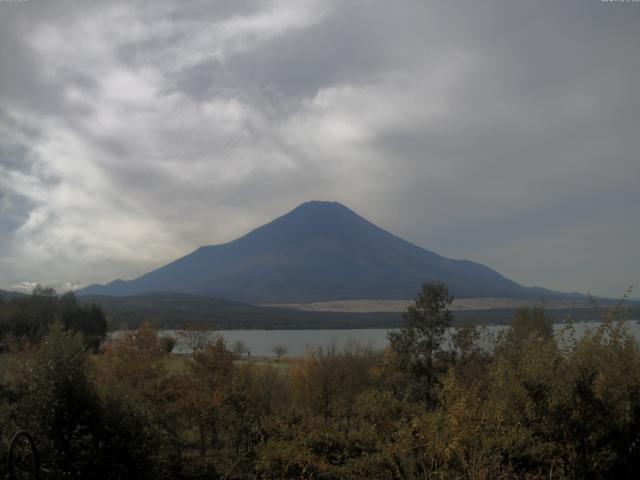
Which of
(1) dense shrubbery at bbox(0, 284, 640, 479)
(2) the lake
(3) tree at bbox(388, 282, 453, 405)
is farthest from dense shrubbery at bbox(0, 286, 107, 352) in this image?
(1) dense shrubbery at bbox(0, 284, 640, 479)

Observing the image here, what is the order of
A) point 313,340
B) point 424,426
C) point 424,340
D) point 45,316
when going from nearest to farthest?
point 424,426
point 424,340
point 45,316
point 313,340

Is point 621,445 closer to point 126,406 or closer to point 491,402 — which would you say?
point 491,402

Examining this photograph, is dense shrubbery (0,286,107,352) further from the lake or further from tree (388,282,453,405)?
tree (388,282,453,405)

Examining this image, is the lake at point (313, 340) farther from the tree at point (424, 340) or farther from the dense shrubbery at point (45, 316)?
the dense shrubbery at point (45, 316)

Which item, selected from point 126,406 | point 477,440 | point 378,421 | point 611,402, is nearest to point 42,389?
point 126,406

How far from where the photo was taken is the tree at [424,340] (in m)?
29.2

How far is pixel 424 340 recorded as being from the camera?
3020 centimetres

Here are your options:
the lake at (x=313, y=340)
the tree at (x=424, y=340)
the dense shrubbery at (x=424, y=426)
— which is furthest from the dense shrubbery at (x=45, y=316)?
the dense shrubbery at (x=424, y=426)

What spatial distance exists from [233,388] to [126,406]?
977 centimetres

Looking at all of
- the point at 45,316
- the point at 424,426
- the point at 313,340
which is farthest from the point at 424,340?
the point at 313,340

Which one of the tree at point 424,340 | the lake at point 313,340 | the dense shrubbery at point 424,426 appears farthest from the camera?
the lake at point 313,340

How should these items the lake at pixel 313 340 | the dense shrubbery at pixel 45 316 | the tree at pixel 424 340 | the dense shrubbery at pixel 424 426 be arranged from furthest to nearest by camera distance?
the dense shrubbery at pixel 45 316
the lake at pixel 313 340
the tree at pixel 424 340
the dense shrubbery at pixel 424 426

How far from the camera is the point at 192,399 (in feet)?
72.0

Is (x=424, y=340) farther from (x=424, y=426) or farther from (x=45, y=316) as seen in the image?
(x=45, y=316)
